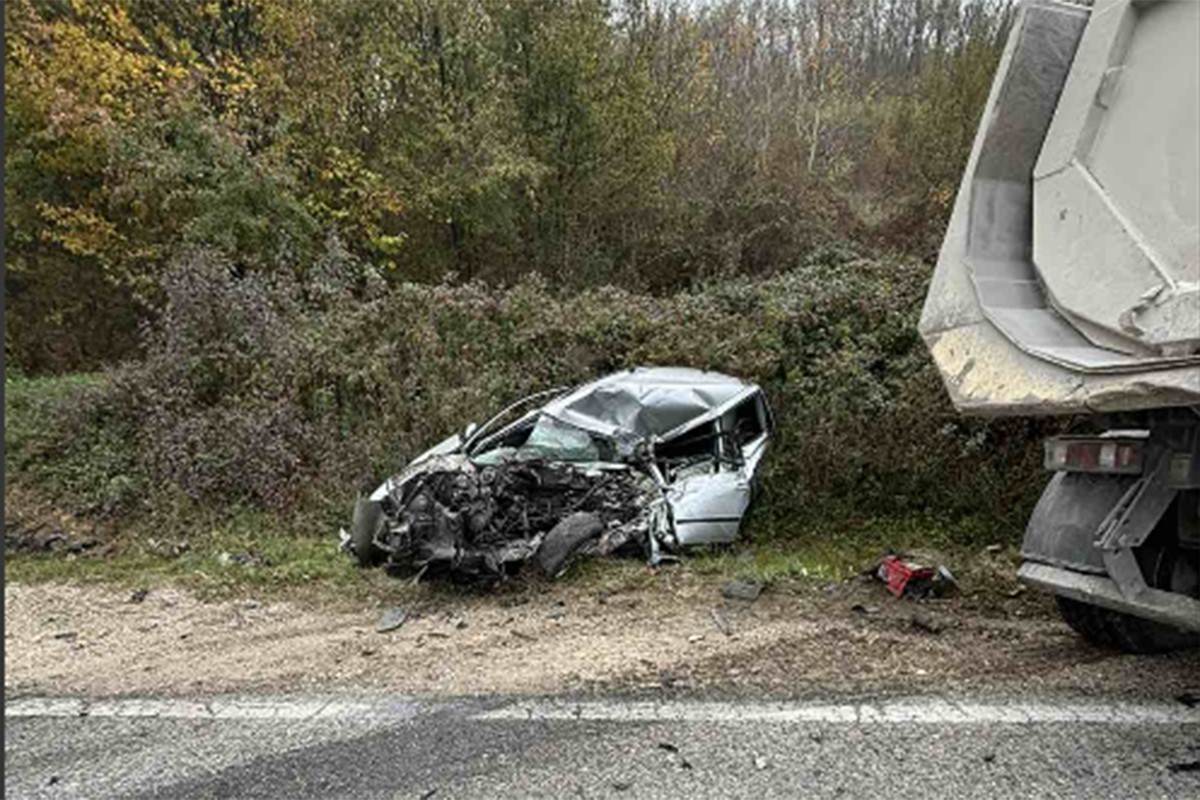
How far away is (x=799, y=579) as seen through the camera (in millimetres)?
5906

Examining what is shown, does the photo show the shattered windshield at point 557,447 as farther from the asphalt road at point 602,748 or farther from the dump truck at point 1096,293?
the dump truck at point 1096,293

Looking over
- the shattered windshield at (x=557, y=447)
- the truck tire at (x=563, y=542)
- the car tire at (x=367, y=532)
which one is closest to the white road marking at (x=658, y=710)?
the truck tire at (x=563, y=542)

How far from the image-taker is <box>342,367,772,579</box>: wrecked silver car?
18.9 ft

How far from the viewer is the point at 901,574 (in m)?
5.57

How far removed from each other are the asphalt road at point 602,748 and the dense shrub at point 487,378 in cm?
374

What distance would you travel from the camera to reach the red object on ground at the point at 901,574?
217 inches

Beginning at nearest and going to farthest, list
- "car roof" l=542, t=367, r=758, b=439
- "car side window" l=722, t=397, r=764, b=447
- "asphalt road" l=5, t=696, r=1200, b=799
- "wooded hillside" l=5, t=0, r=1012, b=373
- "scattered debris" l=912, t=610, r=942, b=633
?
"asphalt road" l=5, t=696, r=1200, b=799 < "scattered debris" l=912, t=610, r=942, b=633 < "car roof" l=542, t=367, r=758, b=439 < "car side window" l=722, t=397, r=764, b=447 < "wooded hillside" l=5, t=0, r=1012, b=373

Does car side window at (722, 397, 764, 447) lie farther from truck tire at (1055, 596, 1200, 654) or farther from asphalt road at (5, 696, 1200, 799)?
asphalt road at (5, 696, 1200, 799)

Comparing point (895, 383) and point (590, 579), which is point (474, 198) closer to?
point (895, 383)

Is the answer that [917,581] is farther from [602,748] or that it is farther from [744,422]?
[602,748]

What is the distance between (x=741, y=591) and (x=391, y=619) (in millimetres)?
2221

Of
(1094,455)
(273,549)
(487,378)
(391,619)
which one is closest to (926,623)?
(1094,455)

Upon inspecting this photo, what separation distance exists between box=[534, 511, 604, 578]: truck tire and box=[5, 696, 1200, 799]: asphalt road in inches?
76.2

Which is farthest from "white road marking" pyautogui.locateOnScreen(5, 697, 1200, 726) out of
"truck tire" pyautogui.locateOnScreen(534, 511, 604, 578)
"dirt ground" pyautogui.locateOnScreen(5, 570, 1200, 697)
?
"truck tire" pyautogui.locateOnScreen(534, 511, 604, 578)
